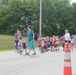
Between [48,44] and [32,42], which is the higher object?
[32,42]

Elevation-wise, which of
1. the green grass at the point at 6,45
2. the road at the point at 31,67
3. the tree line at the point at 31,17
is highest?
the tree line at the point at 31,17

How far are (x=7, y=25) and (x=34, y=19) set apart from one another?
8.70 meters

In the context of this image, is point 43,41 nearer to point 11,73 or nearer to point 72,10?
point 11,73

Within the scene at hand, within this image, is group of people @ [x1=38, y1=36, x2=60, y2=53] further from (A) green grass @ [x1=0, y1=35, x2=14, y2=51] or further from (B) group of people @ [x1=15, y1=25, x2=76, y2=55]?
(A) green grass @ [x1=0, y1=35, x2=14, y2=51]

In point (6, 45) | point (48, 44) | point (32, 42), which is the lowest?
point (6, 45)

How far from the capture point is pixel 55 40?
2722 centimetres

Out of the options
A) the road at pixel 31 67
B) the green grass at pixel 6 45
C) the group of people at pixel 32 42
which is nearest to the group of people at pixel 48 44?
the group of people at pixel 32 42

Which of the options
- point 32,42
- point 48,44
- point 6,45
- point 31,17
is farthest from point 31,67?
point 31,17

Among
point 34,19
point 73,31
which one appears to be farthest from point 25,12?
point 73,31

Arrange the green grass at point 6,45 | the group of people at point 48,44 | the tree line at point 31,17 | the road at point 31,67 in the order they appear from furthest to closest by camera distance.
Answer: the tree line at point 31,17
the green grass at point 6,45
the group of people at point 48,44
the road at point 31,67

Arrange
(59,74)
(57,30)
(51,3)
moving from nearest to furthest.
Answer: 1. (59,74)
2. (51,3)
3. (57,30)

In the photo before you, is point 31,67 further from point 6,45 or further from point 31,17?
point 31,17

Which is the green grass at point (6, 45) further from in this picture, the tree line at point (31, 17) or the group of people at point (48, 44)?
the tree line at point (31, 17)

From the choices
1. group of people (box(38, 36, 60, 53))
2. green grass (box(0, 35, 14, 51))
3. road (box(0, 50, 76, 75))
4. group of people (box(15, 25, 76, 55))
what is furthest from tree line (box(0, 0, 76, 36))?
road (box(0, 50, 76, 75))
